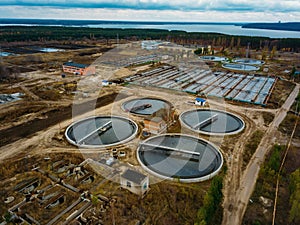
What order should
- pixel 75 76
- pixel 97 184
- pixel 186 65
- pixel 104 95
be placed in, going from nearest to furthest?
1. pixel 97 184
2. pixel 104 95
3. pixel 75 76
4. pixel 186 65

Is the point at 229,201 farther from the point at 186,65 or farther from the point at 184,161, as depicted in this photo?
the point at 186,65

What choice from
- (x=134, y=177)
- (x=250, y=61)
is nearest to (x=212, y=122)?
(x=134, y=177)

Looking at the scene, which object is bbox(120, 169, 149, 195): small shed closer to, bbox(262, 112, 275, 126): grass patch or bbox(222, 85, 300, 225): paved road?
A: bbox(222, 85, 300, 225): paved road

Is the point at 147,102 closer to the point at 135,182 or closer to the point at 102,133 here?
the point at 102,133

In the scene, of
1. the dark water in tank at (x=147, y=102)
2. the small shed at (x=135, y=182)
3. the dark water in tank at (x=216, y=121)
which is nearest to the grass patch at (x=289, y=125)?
the dark water in tank at (x=216, y=121)

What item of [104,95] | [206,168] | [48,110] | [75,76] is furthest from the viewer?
[75,76]

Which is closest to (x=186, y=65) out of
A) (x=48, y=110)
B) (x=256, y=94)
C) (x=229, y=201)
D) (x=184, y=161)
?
(x=256, y=94)

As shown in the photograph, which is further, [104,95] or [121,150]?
[104,95]

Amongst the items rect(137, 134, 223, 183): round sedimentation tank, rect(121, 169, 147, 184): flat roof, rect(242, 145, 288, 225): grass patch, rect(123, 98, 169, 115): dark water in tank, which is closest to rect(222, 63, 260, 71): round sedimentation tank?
rect(123, 98, 169, 115): dark water in tank
